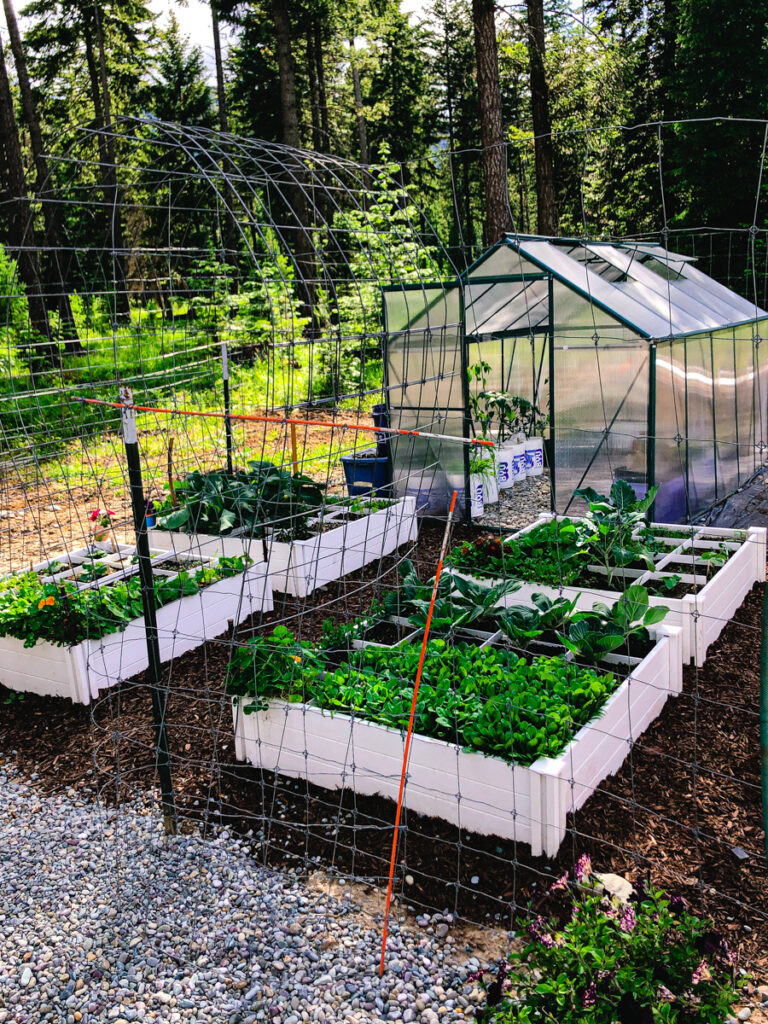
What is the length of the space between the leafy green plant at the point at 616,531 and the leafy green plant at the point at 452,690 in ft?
4.81

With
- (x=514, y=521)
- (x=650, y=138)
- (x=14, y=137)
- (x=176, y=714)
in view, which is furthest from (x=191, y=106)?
(x=176, y=714)

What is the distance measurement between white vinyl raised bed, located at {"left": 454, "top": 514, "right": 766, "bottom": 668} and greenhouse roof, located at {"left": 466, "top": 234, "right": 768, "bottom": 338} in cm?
177

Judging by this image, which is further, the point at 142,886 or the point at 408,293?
the point at 408,293

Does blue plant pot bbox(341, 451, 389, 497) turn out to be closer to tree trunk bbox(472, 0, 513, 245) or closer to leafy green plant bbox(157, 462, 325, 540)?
leafy green plant bbox(157, 462, 325, 540)

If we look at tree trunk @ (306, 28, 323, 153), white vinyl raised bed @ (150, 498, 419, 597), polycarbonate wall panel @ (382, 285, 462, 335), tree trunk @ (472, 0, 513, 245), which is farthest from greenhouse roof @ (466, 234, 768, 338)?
tree trunk @ (306, 28, 323, 153)

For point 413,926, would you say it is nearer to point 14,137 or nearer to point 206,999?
point 206,999

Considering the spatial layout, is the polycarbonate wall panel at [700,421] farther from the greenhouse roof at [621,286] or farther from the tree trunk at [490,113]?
the tree trunk at [490,113]

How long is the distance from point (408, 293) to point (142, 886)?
6.00 m

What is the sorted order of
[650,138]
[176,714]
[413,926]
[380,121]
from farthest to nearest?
[380,121] → [650,138] → [176,714] → [413,926]

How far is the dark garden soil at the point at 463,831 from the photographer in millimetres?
3215

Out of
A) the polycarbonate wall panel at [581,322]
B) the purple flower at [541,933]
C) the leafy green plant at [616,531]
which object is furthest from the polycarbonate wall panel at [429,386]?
A: the purple flower at [541,933]

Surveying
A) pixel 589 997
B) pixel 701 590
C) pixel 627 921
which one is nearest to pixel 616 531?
pixel 701 590

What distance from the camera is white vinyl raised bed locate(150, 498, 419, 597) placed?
20.9 feet

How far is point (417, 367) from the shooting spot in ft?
27.0
